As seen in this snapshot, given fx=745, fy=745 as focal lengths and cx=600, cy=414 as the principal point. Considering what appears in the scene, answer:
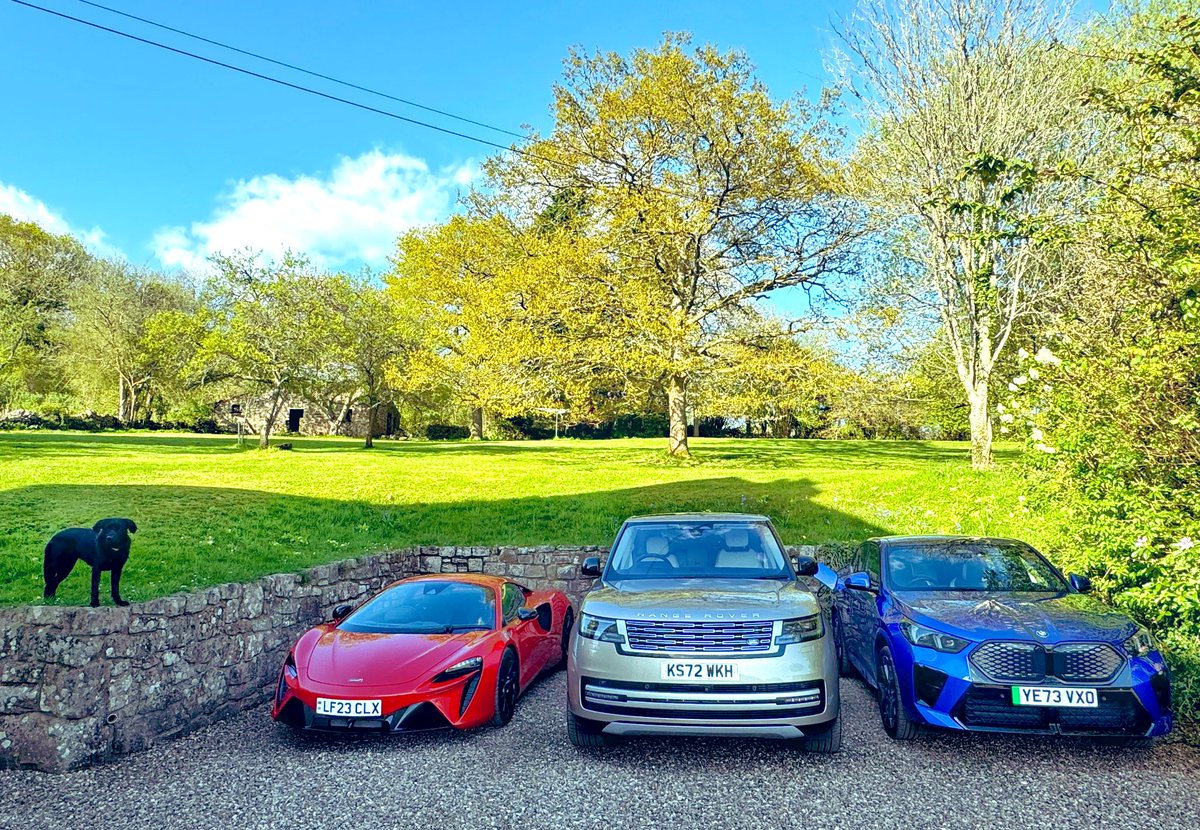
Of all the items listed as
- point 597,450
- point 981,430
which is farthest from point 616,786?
point 597,450

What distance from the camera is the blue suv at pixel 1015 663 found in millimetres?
4789

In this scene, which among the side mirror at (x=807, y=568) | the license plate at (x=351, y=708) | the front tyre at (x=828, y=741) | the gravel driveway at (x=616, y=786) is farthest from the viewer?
the side mirror at (x=807, y=568)

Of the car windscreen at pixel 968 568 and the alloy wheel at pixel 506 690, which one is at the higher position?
the car windscreen at pixel 968 568

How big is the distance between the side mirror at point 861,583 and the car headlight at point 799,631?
→ 1.36 m

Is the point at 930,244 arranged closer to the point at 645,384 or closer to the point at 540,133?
the point at 645,384

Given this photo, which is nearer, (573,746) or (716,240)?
(573,746)

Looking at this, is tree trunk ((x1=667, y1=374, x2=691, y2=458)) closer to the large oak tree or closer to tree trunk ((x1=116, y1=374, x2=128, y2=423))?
the large oak tree

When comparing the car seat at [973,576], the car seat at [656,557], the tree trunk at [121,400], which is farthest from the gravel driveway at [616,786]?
the tree trunk at [121,400]

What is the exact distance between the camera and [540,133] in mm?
24047

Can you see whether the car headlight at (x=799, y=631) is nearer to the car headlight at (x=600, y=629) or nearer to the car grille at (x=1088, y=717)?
the car headlight at (x=600, y=629)

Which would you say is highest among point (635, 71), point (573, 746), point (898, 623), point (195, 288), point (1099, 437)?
point (635, 71)

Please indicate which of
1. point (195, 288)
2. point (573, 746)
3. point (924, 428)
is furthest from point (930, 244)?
point (195, 288)

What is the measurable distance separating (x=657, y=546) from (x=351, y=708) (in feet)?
9.21

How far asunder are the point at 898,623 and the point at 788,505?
806 cm
